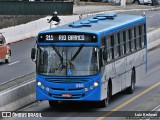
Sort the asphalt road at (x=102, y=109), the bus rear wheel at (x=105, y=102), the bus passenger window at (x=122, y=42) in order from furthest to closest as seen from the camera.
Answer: the bus passenger window at (x=122, y=42) → the bus rear wheel at (x=105, y=102) → the asphalt road at (x=102, y=109)

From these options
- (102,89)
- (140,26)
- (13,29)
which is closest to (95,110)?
(102,89)

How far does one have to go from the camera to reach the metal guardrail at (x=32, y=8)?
59.8 meters

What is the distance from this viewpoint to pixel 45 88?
76.0 ft

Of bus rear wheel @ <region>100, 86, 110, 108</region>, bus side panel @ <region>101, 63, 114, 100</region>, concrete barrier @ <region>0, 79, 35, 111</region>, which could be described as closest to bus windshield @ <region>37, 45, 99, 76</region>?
bus side panel @ <region>101, 63, 114, 100</region>

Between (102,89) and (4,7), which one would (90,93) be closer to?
(102,89)

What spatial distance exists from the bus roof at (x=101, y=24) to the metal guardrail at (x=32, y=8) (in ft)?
102

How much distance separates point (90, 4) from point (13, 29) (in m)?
35.0

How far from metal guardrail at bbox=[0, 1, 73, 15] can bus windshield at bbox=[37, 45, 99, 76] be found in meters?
36.3

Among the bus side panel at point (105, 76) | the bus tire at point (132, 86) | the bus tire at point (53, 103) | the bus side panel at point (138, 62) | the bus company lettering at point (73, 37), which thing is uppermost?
the bus company lettering at point (73, 37)

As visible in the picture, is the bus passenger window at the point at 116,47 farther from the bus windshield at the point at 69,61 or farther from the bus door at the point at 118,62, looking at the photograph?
the bus windshield at the point at 69,61

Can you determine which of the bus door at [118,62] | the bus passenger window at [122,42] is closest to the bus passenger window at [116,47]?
the bus door at [118,62]

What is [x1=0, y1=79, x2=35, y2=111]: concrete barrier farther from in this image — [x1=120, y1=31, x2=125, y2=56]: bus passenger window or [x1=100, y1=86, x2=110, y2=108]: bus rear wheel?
[x1=120, y1=31, x2=125, y2=56]: bus passenger window

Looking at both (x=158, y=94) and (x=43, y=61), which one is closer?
(x=43, y=61)

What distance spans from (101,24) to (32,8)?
35.7 meters
